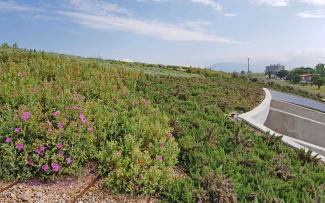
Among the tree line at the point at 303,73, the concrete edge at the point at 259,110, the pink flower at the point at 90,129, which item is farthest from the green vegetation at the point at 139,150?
the tree line at the point at 303,73

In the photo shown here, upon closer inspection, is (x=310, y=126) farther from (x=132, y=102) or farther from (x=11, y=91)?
(x=11, y=91)

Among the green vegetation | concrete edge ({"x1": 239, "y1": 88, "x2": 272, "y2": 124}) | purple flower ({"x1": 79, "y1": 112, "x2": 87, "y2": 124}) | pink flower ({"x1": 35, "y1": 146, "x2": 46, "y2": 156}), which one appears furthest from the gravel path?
concrete edge ({"x1": 239, "y1": 88, "x2": 272, "y2": 124})

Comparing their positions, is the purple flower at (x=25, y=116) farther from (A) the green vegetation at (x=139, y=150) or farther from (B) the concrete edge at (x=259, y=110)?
(B) the concrete edge at (x=259, y=110)

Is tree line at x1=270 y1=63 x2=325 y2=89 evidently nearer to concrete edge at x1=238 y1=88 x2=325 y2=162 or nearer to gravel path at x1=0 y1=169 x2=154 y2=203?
concrete edge at x1=238 y1=88 x2=325 y2=162

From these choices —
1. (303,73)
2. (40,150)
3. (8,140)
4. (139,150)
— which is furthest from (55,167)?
(303,73)

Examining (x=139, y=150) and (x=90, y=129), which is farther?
(x=139, y=150)

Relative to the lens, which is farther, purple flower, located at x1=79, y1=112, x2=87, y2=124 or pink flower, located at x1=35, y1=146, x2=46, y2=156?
purple flower, located at x1=79, y1=112, x2=87, y2=124

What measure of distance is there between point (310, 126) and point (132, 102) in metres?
9.94

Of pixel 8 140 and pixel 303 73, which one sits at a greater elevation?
pixel 8 140

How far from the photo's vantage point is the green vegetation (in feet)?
23.4

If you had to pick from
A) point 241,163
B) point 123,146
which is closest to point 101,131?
point 123,146

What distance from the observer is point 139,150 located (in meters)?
7.96

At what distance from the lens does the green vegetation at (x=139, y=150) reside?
714 cm

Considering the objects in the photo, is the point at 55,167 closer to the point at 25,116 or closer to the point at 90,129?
the point at 90,129
